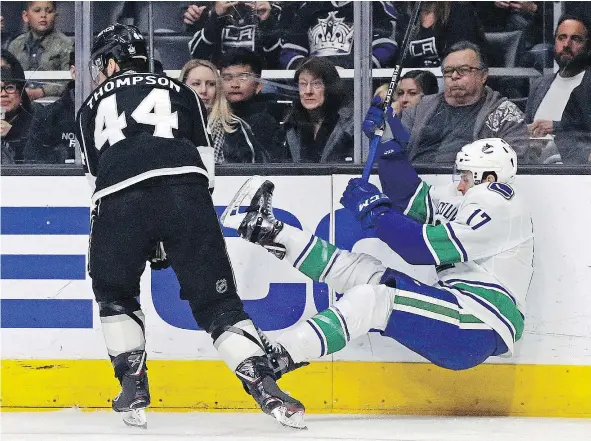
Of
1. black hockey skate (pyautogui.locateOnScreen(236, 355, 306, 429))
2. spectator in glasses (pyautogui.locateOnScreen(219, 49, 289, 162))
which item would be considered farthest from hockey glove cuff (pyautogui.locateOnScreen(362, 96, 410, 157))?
black hockey skate (pyautogui.locateOnScreen(236, 355, 306, 429))

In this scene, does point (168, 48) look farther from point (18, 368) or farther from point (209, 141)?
point (18, 368)

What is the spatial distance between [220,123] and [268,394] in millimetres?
1214

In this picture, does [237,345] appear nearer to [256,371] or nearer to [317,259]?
[256,371]

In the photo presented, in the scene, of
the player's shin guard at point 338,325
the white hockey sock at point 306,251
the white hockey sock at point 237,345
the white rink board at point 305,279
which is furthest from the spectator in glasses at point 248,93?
the white hockey sock at point 237,345

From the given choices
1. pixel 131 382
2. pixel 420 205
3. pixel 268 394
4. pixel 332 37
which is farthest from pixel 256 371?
pixel 332 37

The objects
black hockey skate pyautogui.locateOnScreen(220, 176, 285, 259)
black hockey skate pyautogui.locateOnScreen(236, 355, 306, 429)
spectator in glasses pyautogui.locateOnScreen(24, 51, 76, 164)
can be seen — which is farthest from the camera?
spectator in glasses pyautogui.locateOnScreen(24, 51, 76, 164)

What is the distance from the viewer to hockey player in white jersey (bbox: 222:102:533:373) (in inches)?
146

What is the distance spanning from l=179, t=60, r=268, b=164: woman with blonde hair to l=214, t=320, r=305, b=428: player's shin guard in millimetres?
899

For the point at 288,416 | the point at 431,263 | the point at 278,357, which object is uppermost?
the point at 431,263

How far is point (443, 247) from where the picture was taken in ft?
12.6

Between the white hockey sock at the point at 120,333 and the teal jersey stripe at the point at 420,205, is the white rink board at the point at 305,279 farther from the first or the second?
the white hockey sock at the point at 120,333

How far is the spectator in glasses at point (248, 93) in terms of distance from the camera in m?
4.34

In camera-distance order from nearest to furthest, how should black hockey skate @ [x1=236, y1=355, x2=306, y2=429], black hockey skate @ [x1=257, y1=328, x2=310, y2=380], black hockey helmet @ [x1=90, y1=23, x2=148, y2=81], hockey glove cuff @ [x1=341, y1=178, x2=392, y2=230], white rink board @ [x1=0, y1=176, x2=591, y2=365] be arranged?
black hockey skate @ [x1=236, y1=355, x2=306, y2=429] < black hockey skate @ [x1=257, y1=328, x2=310, y2=380] < black hockey helmet @ [x1=90, y1=23, x2=148, y2=81] < hockey glove cuff @ [x1=341, y1=178, x2=392, y2=230] < white rink board @ [x1=0, y1=176, x2=591, y2=365]

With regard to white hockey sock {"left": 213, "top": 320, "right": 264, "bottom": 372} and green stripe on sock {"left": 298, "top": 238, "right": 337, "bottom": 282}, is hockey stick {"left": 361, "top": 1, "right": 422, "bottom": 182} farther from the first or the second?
white hockey sock {"left": 213, "top": 320, "right": 264, "bottom": 372}
